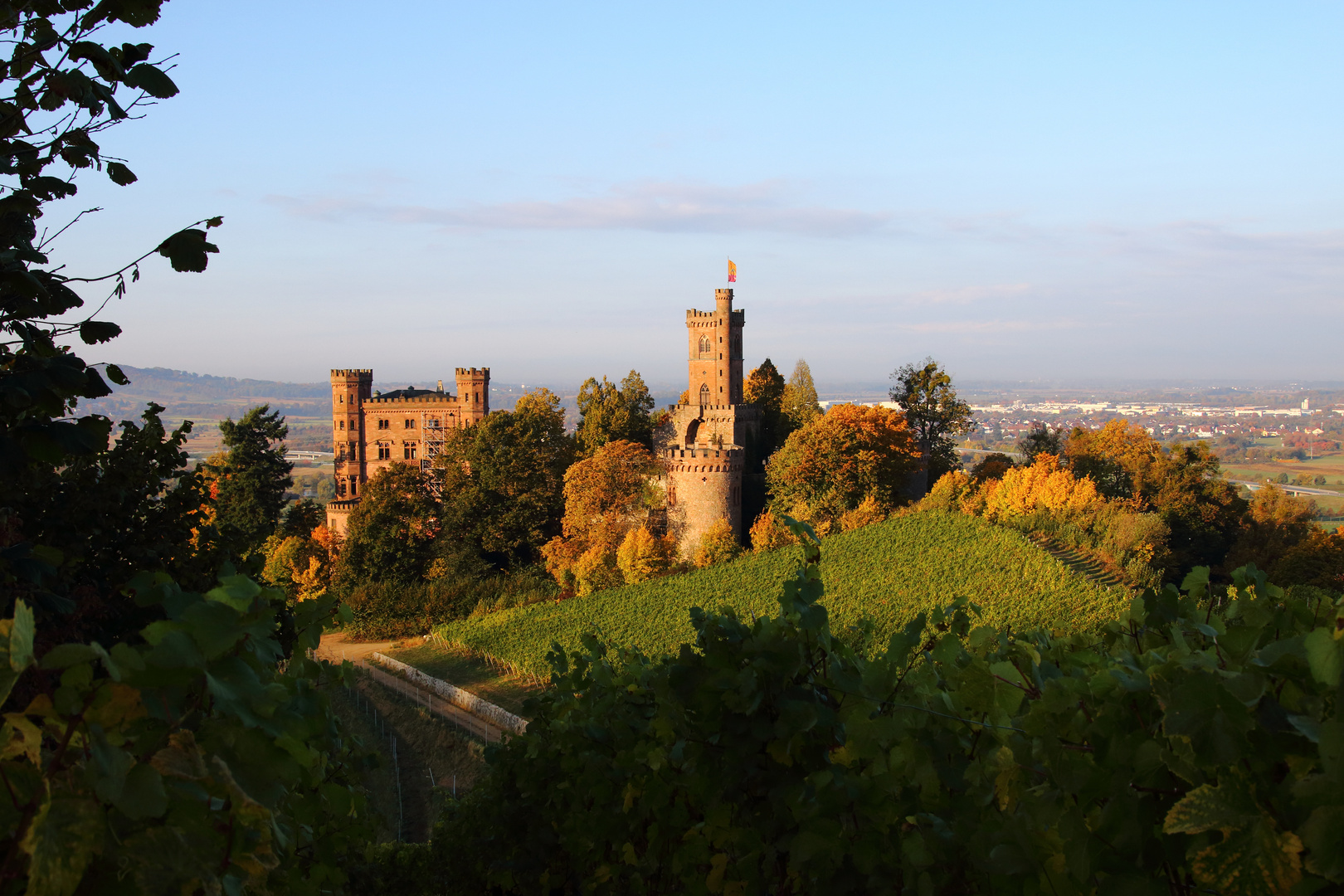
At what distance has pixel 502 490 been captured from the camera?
45281 mm

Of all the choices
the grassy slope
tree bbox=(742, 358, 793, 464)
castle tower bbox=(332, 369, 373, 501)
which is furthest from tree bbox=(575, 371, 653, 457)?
castle tower bbox=(332, 369, 373, 501)

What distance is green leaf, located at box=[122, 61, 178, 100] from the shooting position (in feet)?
17.0

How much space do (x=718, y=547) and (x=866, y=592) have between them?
9902mm

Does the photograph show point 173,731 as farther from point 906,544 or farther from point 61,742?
point 906,544

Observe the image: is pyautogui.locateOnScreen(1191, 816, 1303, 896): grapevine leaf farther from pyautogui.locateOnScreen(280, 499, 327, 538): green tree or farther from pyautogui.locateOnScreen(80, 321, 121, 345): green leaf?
pyautogui.locateOnScreen(280, 499, 327, 538): green tree

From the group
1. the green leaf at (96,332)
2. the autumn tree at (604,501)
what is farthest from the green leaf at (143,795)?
the autumn tree at (604,501)

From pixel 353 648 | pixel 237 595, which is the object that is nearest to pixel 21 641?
pixel 237 595

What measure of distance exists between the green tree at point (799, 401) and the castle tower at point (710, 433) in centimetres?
219

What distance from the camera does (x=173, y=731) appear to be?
256cm

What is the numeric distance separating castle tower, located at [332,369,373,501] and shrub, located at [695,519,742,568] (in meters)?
29.5

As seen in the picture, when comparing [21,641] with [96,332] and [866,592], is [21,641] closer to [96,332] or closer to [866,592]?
[96,332]

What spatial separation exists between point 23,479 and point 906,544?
29.8m

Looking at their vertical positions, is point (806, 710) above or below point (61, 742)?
below

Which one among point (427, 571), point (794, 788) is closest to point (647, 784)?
point (794, 788)
